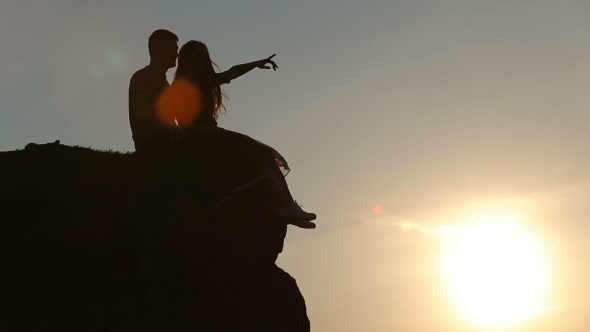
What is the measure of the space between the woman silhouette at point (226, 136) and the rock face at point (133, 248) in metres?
0.37

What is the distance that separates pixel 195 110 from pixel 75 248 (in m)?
4.02

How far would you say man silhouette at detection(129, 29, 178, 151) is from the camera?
11.4 metres

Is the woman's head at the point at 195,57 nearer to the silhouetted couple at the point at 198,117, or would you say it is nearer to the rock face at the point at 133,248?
the silhouetted couple at the point at 198,117

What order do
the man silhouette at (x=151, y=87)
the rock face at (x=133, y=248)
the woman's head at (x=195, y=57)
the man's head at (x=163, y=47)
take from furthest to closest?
the woman's head at (x=195, y=57) < the man's head at (x=163, y=47) < the man silhouette at (x=151, y=87) < the rock face at (x=133, y=248)

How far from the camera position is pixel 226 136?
11.6 m

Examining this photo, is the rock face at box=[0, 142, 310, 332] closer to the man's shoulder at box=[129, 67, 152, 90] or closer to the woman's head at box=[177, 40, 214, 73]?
the man's shoulder at box=[129, 67, 152, 90]

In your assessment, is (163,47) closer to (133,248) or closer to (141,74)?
(141,74)

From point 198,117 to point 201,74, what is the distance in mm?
818

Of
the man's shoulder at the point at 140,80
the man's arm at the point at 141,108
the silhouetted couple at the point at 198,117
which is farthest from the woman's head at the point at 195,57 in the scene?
the man's arm at the point at 141,108

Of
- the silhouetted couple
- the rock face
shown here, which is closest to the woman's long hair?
the silhouetted couple

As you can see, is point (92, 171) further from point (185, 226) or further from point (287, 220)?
point (287, 220)

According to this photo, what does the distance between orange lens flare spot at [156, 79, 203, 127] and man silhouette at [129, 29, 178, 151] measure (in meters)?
0.22

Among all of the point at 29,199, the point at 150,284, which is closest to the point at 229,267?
the point at 150,284

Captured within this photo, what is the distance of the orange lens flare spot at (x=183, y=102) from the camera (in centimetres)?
1193
